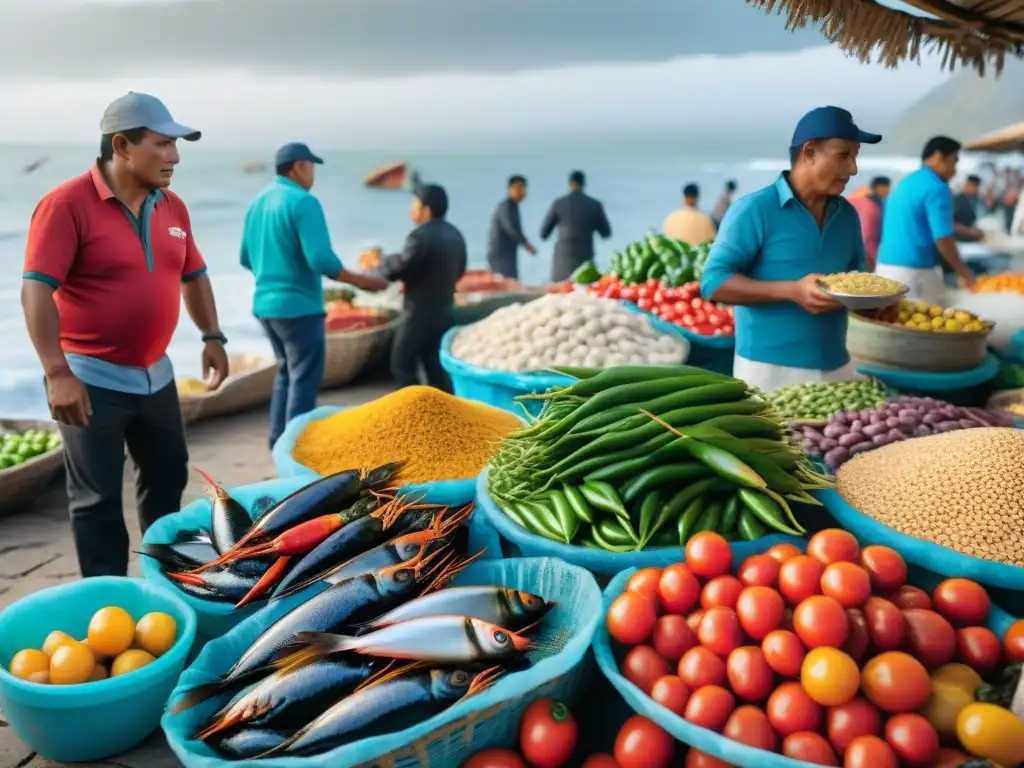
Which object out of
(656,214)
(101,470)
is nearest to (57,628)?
(101,470)

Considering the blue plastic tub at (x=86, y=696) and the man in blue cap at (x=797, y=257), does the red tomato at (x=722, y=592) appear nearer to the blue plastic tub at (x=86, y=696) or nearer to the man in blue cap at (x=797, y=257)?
the blue plastic tub at (x=86, y=696)

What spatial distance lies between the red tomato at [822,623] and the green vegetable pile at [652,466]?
1.16 ft

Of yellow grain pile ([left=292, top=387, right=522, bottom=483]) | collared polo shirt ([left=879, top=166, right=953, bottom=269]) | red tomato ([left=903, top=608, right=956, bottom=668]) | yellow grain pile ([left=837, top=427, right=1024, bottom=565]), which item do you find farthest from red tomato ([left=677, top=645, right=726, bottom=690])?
collared polo shirt ([left=879, top=166, right=953, bottom=269])

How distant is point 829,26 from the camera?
2.41 meters

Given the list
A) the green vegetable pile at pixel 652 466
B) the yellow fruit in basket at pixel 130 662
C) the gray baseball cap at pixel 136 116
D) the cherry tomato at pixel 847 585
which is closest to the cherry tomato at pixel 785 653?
the cherry tomato at pixel 847 585

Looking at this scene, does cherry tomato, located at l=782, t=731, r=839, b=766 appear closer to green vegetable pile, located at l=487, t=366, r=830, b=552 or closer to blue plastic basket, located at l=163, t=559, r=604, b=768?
blue plastic basket, located at l=163, t=559, r=604, b=768

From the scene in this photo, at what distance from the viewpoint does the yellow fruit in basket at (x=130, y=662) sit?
1.63 meters

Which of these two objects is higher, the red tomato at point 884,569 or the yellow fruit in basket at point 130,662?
the red tomato at point 884,569

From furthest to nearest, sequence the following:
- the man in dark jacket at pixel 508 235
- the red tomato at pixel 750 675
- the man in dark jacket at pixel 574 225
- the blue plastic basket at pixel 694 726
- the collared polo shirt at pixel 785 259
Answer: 1. the man in dark jacket at pixel 508 235
2. the man in dark jacket at pixel 574 225
3. the collared polo shirt at pixel 785 259
4. the red tomato at pixel 750 675
5. the blue plastic basket at pixel 694 726

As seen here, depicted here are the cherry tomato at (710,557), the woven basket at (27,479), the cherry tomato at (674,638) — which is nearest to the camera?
the cherry tomato at (674,638)

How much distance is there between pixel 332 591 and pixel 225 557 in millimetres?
363

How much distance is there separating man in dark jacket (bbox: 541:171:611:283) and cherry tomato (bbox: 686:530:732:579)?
5852 millimetres

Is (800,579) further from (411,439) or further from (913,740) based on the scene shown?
(411,439)

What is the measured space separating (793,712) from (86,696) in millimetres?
1302
